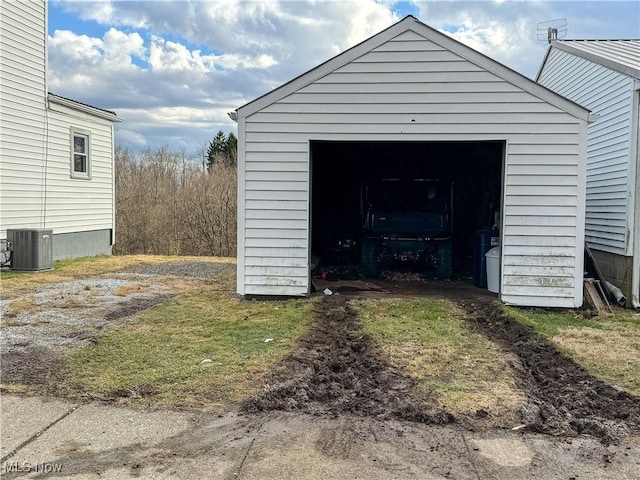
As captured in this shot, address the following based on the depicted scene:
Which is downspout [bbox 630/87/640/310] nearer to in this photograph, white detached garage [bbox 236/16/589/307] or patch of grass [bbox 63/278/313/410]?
white detached garage [bbox 236/16/589/307]

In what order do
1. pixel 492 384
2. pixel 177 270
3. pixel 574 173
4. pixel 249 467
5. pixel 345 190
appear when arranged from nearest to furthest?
1. pixel 249 467
2. pixel 492 384
3. pixel 574 173
4. pixel 177 270
5. pixel 345 190

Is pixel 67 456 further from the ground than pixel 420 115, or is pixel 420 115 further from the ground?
pixel 420 115

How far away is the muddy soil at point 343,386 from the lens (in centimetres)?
391

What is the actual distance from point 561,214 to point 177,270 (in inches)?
319

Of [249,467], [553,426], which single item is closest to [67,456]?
[249,467]

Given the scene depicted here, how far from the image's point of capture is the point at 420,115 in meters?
7.81

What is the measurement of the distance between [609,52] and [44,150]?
476 inches

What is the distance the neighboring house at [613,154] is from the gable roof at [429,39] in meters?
1.24

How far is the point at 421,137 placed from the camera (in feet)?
25.8

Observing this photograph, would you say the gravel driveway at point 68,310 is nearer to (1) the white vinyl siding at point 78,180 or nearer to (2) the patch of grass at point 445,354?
(1) the white vinyl siding at point 78,180

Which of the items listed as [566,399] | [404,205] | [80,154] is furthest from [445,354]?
[80,154]

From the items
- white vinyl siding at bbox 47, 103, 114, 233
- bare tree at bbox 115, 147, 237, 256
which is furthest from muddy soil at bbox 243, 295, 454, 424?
bare tree at bbox 115, 147, 237, 256

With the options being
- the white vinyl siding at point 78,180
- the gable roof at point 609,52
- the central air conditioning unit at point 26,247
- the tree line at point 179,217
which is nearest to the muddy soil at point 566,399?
the gable roof at point 609,52

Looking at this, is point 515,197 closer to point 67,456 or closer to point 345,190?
point 345,190
